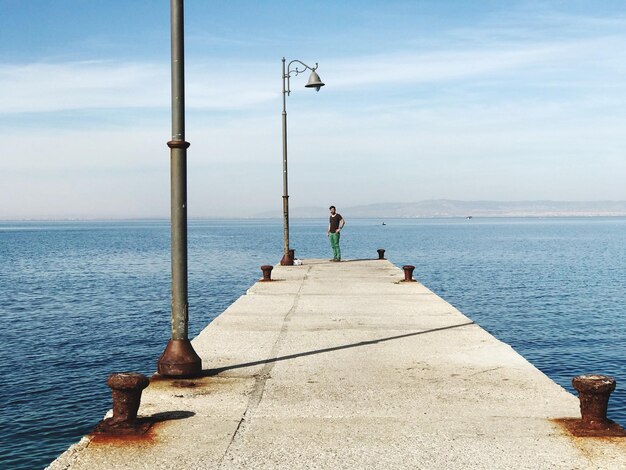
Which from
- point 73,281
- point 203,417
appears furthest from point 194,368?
point 73,281

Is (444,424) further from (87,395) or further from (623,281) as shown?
(623,281)

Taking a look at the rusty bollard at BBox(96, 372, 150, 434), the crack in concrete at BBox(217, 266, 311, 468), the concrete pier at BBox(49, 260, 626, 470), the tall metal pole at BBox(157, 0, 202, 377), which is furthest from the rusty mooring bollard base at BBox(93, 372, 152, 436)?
the tall metal pole at BBox(157, 0, 202, 377)

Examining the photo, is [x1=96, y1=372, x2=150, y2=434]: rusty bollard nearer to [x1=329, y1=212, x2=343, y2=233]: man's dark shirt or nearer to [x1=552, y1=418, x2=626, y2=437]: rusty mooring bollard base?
[x1=552, y1=418, x2=626, y2=437]: rusty mooring bollard base

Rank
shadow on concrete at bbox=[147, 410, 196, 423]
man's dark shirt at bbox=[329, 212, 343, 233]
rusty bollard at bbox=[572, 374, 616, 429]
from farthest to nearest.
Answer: man's dark shirt at bbox=[329, 212, 343, 233] → shadow on concrete at bbox=[147, 410, 196, 423] → rusty bollard at bbox=[572, 374, 616, 429]

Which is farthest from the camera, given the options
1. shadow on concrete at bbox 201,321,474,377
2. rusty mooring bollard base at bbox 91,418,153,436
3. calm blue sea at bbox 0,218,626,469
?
calm blue sea at bbox 0,218,626,469

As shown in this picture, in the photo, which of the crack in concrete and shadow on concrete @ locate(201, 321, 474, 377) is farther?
shadow on concrete @ locate(201, 321, 474, 377)

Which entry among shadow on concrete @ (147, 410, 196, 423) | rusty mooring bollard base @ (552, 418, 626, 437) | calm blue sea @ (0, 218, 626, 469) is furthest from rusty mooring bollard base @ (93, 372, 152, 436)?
calm blue sea @ (0, 218, 626, 469)

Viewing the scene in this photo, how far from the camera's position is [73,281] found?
41938 mm

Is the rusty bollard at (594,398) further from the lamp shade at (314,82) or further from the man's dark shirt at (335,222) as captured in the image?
the man's dark shirt at (335,222)

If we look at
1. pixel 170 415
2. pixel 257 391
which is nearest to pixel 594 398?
pixel 257 391

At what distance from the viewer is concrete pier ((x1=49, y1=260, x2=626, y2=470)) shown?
5.69 m

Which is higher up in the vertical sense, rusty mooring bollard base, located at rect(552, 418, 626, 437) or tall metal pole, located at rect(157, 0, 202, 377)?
tall metal pole, located at rect(157, 0, 202, 377)

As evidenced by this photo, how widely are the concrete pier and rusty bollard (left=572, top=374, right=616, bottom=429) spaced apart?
0.22 metres

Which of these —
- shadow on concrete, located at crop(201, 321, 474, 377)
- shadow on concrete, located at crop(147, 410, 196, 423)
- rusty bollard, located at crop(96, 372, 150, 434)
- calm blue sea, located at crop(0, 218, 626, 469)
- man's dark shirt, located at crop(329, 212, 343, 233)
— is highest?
man's dark shirt, located at crop(329, 212, 343, 233)
